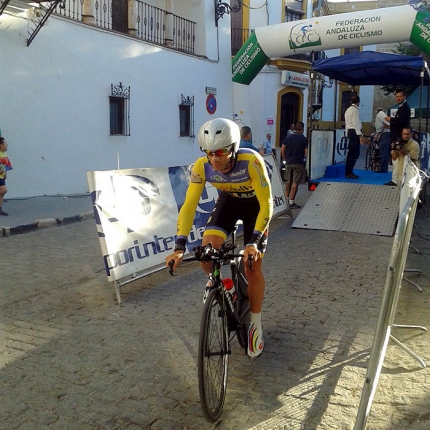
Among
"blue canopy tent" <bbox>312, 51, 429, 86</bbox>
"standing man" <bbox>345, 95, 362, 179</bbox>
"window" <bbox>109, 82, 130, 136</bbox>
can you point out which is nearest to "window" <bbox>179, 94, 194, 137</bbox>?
"window" <bbox>109, 82, 130, 136</bbox>

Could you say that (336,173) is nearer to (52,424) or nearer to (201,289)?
(201,289)

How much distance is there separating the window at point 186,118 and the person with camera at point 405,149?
9696 mm

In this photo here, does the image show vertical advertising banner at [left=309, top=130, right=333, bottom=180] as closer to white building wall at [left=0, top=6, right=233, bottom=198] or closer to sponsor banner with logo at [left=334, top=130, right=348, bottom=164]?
sponsor banner with logo at [left=334, top=130, right=348, bottom=164]

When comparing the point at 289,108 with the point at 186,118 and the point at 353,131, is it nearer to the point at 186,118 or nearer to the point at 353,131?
the point at 186,118

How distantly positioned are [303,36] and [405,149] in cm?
491

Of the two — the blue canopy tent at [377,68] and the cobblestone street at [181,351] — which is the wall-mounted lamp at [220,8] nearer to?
the blue canopy tent at [377,68]

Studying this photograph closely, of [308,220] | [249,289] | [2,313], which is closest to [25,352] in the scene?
[2,313]

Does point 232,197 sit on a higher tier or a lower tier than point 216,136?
lower

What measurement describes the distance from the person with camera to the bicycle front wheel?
7.87m

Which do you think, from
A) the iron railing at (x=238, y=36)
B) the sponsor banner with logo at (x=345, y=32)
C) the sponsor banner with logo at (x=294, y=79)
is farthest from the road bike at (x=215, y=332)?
the iron railing at (x=238, y=36)

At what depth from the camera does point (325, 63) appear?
13.1 meters

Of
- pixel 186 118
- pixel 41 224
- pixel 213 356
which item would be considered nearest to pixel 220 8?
pixel 186 118

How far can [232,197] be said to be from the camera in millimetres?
4266

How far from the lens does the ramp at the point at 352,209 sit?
9383 millimetres
